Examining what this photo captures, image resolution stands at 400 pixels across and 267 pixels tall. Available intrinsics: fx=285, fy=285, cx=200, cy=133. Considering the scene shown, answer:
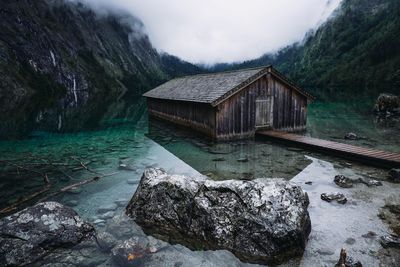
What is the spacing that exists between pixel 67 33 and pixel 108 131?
8502 cm

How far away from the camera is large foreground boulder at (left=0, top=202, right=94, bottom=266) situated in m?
6.84

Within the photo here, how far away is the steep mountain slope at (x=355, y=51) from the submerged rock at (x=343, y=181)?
70948mm

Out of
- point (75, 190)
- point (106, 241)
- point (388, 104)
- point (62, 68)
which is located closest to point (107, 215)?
point (106, 241)

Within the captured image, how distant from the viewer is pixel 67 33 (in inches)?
3752

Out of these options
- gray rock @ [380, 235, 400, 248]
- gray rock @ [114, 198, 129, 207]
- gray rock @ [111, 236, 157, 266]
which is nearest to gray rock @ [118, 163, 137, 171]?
gray rock @ [114, 198, 129, 207]

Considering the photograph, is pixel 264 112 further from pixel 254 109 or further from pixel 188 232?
pixel 188 232

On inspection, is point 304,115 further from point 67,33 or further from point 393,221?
point 67,33

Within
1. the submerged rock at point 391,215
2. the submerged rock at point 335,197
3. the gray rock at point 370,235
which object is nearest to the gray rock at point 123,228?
the gray rock at point 370,235

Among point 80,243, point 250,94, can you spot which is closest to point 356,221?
point 80,243

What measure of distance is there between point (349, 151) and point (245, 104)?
7323mm

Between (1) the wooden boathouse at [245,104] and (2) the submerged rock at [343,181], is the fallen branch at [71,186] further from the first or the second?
(2) the submerged rock at [343,181]

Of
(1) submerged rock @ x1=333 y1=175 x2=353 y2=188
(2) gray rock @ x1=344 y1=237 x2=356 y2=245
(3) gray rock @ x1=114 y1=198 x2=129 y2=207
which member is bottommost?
(3) gray rock @ x1=114 y1=198 x2=129 y2=207

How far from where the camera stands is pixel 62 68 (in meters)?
81.4

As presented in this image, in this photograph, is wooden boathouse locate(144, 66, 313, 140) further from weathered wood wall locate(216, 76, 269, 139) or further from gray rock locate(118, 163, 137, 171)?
gray rock locate(118, 163, 137, 171)
